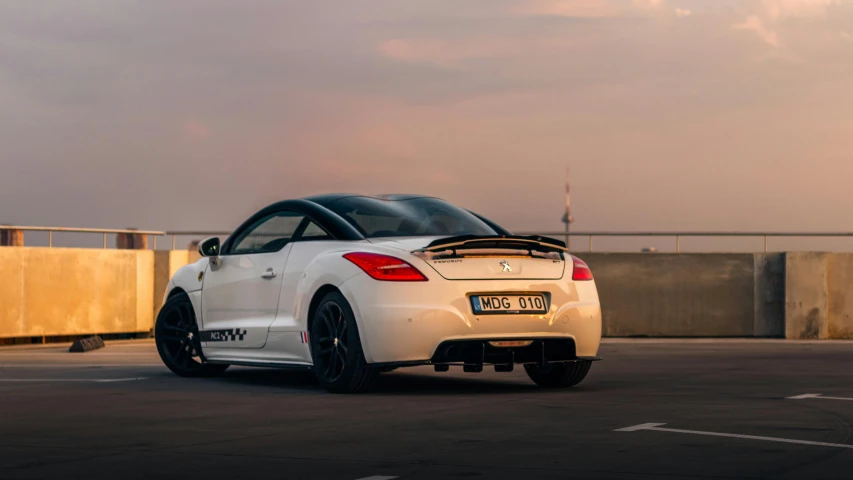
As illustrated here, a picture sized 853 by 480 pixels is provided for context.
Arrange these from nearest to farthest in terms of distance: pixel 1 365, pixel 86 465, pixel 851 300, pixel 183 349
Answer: pixel 86 465 < pixel 183 349 < pixel 1 365 < pixel 851 300

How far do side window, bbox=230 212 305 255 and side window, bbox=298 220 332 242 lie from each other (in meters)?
0.16

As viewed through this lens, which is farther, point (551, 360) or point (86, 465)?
point (551, 360)

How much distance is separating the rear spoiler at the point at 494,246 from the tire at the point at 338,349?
2.51 ft

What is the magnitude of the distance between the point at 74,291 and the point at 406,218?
34.2ft

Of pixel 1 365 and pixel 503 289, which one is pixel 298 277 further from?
pixel 1 365

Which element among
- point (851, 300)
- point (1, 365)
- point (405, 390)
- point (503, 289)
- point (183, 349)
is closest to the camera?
point (503, 289)

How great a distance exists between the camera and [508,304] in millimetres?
9969

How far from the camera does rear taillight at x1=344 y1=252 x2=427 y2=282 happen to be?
32.3 ft

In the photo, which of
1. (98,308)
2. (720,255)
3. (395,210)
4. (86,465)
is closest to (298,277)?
(395,210)

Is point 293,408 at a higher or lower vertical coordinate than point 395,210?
lower

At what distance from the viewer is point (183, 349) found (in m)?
12.4

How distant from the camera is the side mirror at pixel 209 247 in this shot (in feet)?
39.2

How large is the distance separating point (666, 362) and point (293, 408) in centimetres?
647

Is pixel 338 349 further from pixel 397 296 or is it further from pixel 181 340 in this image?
pixel 181 340
